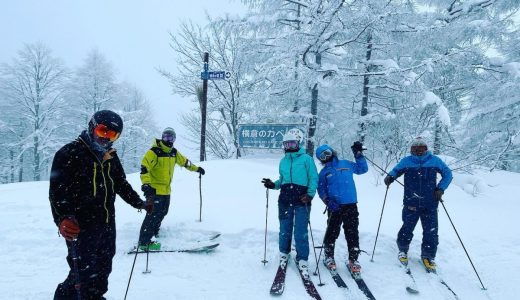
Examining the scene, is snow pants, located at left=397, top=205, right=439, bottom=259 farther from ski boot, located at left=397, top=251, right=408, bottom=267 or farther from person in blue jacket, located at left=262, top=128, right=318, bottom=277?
person in blue jacket, located at left=262, top=128, right=318, bottom=277

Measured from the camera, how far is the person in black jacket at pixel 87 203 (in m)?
2.63

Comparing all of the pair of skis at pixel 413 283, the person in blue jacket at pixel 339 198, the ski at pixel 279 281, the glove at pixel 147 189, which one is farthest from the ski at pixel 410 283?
the glove at pixel 147 189

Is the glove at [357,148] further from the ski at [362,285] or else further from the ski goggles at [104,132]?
the ski goggles at [104,132]

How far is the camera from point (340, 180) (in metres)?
4.57

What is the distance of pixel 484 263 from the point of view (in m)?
4.95

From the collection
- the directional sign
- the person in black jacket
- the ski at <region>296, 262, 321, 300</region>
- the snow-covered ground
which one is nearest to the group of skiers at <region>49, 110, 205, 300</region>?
the person in black jacket

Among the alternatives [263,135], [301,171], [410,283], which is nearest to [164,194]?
[301,171]

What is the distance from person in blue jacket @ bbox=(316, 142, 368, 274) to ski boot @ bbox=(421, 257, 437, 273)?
996mm

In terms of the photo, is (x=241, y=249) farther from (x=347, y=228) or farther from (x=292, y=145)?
(x=292, y=145)

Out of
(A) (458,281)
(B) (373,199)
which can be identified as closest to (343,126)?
(B) (373,199)

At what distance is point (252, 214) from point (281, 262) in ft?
6.86

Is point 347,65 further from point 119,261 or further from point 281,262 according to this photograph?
point 119,261

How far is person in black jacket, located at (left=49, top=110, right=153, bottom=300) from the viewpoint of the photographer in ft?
8.63

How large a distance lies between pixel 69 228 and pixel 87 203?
31cm
